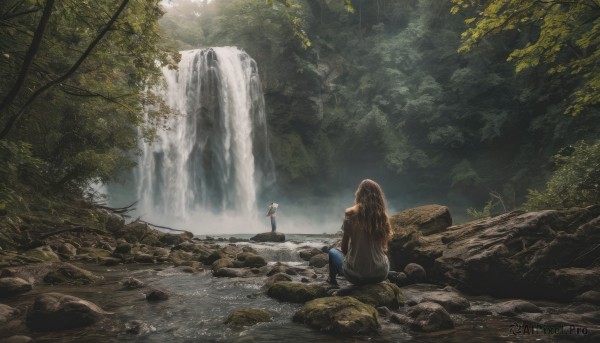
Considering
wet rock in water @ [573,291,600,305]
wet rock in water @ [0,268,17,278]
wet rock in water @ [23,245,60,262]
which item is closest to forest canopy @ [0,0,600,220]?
wet rock in water @ [23,245,60,262]

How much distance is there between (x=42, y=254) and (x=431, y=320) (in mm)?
7310

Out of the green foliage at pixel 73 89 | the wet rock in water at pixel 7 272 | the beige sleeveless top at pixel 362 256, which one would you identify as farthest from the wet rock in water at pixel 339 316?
the wet rock in water at pixel 7 272

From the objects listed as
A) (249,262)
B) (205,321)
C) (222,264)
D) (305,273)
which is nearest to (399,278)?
(305,273)

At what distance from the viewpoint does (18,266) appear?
621 centimetres

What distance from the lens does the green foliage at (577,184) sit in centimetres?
897

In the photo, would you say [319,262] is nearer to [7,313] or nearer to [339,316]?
[339,316]

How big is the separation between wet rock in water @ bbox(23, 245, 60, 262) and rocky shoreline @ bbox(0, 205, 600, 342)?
0.04 m

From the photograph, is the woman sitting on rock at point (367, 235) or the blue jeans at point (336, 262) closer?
the woman sitting on rock at point (367, 235)

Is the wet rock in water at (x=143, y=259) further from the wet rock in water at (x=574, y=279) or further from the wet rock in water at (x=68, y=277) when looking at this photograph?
Result: the wet rock in water at (x=574, y=279)

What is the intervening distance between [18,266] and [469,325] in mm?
7132

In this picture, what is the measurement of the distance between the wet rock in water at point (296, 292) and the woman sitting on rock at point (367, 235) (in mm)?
595

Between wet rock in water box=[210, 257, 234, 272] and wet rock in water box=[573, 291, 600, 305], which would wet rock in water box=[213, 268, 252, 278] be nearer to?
wet rock in water box=[210, 257, 234, 272]

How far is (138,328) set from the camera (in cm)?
402

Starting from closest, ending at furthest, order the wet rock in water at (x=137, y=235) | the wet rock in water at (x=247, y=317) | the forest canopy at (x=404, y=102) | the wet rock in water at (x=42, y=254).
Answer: the wet rock in water at (x=247, y=317)
the wet rock in water at (x=42, y=254)
the wet rock in water at (x=137, y=235)
the forest canopy at (x=404, y=102)
